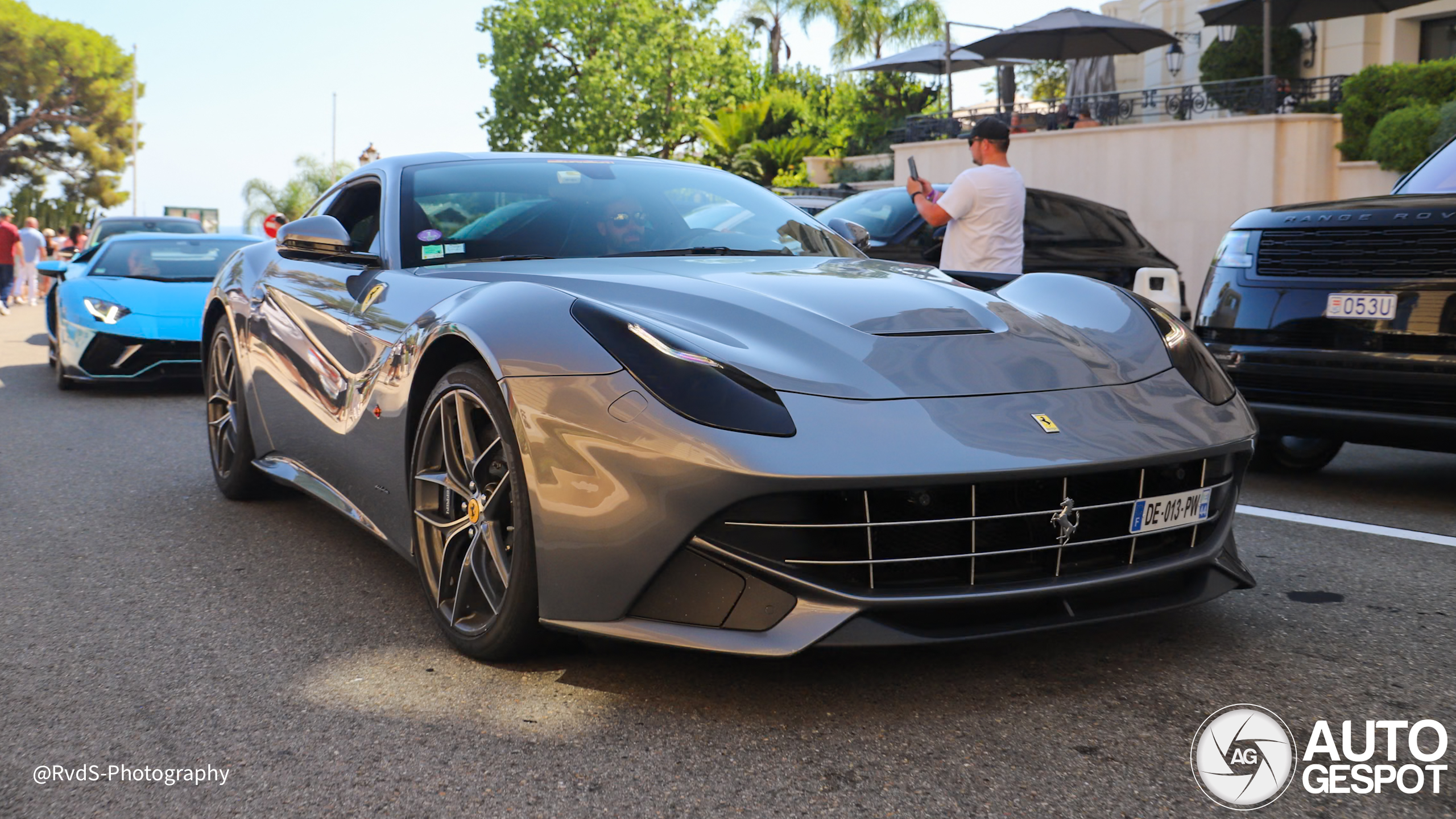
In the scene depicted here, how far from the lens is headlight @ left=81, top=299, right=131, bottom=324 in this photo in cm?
898

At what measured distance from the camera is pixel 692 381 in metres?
2.66

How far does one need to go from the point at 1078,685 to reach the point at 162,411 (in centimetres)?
685

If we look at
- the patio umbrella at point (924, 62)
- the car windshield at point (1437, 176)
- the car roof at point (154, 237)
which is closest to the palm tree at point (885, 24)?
the patio umbrella at point (924, 62)

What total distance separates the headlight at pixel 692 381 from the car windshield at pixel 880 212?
588cm

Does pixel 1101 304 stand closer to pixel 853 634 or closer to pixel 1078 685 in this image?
pixel 1078 685

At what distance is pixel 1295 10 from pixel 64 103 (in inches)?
2293

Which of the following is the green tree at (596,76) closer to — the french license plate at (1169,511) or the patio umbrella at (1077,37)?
the patio umbrella at (1077,37)

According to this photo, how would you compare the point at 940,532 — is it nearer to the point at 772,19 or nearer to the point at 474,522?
the point at 474,522

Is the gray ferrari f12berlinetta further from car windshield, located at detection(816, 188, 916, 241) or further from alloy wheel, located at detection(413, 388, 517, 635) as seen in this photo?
car windshield, located at detection(816, 188, 916, 241)

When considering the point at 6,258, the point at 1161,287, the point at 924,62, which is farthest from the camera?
the point at 924,62

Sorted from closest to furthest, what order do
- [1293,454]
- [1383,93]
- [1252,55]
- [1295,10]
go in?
1. [1293,454]
2. [1383,93]
3. [1295,10]
4. [1252,55]

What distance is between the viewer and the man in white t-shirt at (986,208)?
265 inches

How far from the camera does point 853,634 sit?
2.55 m

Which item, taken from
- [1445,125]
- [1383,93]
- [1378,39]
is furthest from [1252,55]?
[1445,125]
